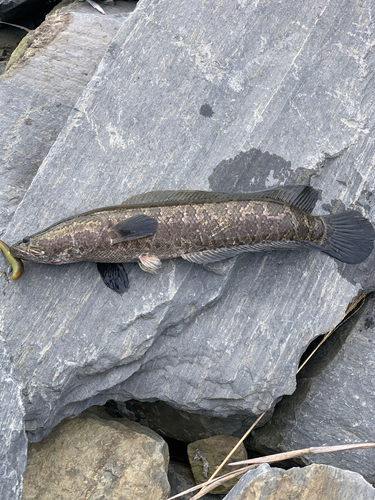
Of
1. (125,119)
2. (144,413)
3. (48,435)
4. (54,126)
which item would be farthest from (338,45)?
(48,435)

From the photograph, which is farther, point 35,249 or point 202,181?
point 202,181

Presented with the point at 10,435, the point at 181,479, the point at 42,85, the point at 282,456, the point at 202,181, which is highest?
the point at 202,181

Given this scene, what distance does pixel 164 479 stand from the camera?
16.4ft

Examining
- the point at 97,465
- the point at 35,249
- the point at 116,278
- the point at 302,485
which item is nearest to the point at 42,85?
the point at 35,249

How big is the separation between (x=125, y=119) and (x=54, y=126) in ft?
4.29

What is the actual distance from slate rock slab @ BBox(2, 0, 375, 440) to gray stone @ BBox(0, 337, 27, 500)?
0.64 metres

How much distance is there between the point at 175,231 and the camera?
16.3ft

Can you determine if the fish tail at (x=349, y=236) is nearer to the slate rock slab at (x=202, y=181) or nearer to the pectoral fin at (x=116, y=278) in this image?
the slate rock slab at (x=202, y=181)

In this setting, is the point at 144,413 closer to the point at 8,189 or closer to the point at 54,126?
the point at 8,189

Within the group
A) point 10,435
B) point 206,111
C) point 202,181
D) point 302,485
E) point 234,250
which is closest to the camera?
point 10,435

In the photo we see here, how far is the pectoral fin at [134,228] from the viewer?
4.87 meters

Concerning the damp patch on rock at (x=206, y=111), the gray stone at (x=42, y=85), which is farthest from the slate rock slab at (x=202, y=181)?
the gray stone at (x=42, y=85)

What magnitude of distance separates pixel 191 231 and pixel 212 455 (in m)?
2.63

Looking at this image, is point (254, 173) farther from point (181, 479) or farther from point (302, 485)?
point (181, 479)
